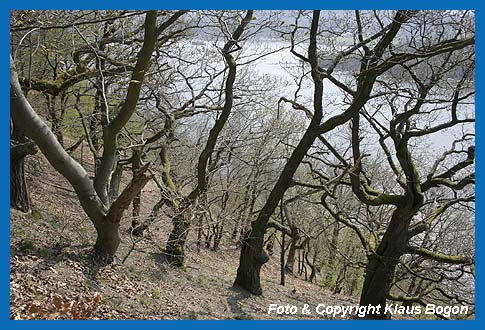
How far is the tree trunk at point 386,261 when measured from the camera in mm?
10438

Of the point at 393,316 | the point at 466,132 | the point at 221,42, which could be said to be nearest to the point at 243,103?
the point at 221,42

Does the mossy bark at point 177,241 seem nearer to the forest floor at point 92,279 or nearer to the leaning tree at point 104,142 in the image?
the forest floor at point 92,279

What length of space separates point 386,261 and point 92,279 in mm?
6241

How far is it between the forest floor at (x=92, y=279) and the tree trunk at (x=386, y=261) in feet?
4.62

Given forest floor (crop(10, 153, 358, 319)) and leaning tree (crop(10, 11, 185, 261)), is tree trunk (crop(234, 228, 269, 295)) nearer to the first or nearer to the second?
forest floor (crop(10, 153, 358, 319))

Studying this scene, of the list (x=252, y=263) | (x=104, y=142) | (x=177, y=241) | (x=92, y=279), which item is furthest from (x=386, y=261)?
(x=104, y=142)

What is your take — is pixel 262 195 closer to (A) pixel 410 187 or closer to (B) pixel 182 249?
(B) pixel 182 249

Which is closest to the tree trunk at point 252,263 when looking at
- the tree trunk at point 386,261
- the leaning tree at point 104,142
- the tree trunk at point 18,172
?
the tree trunk at point 386,261

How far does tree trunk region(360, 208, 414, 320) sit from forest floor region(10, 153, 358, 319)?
141cm

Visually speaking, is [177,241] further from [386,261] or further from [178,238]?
[386,261]

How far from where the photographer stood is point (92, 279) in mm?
7617

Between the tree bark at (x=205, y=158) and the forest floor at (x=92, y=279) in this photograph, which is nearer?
the forest floor at (x=92, y=279)

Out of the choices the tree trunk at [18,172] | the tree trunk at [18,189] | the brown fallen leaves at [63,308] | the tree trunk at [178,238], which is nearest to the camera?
the brown fallen leaves at [63,308]

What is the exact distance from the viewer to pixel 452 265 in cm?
1055
